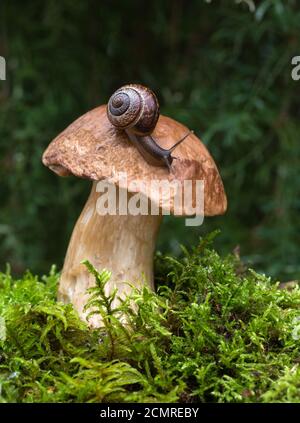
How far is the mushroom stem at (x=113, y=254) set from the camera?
4.71ft

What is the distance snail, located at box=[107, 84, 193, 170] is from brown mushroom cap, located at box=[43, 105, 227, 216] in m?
0.02

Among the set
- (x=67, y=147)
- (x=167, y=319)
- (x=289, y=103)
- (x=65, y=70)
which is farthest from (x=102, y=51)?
(x=167, y=319)

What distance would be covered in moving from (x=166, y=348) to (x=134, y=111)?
21.6 inches

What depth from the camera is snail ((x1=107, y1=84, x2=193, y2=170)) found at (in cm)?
125

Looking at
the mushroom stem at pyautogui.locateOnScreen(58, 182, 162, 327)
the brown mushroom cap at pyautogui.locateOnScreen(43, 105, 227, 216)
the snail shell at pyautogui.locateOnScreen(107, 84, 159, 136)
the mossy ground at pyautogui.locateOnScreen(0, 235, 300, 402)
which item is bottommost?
the mossy ground at pyautogui.locateOnScreen(0, 235, 300, 402)

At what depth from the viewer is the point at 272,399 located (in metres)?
1.03

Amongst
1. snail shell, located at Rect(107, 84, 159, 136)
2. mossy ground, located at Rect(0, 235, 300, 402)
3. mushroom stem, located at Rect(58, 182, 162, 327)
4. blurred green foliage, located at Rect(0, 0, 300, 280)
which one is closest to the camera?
mossy ground, located at Rect(0, 235, 300, 402)

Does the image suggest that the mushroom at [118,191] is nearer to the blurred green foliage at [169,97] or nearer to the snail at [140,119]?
the snail at [140,119]

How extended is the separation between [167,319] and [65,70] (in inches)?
78.0

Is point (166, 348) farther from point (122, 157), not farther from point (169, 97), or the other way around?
point (169, 97)

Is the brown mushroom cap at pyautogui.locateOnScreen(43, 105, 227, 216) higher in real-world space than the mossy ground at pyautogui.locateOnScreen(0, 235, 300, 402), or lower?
higher

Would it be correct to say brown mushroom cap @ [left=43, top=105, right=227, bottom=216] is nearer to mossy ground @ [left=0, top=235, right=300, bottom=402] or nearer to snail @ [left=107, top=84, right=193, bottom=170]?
snail @ [left=107, top=84, right=193, bottom=170]

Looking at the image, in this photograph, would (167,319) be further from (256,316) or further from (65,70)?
(65,70)

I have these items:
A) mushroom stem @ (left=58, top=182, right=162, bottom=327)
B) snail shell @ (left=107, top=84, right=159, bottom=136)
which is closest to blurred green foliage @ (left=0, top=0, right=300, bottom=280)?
mushroom stem @ (left=58, top=182, right=162, bottom=327)
